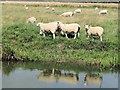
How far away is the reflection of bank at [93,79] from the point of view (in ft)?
74.6

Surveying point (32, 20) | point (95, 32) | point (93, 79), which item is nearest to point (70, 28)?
point (95, 32)

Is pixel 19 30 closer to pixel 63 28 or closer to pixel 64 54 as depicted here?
pixel 63 28

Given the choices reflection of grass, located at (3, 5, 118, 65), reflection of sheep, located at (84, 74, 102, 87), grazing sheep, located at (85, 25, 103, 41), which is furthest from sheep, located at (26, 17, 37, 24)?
reflection of sheep, located at (84, 74, 102, 87)

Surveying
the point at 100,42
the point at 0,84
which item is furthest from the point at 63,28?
the point at 0,84

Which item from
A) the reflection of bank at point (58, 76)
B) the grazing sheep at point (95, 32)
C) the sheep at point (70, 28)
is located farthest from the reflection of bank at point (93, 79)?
the sheep at point (70, 28)

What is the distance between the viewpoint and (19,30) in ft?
102

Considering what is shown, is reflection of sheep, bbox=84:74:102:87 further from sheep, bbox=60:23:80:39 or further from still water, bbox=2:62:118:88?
sheep, bbox=60:23:80:39

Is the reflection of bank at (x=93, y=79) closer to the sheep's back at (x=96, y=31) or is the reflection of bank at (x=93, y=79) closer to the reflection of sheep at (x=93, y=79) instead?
the reflection of sheep at (x=93, y=79)

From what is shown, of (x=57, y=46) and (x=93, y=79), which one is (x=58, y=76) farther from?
(x=57, y=46)

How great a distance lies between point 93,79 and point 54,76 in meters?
2.18

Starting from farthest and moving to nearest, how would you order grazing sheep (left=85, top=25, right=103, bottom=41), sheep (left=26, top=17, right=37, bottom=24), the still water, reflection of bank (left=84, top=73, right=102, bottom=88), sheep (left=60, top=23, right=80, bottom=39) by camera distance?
1. sheep (left=26, top=17, right=37, bottom=24)
2. sheep (left=60, top=23, right=80, bottom=39)
3. grazing sheep (left=85, top=25, right=103, bottom=41)
4. reflection of bank (left=84, top=73, right=102, bottom=88)
5. the still water

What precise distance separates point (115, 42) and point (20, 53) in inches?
248

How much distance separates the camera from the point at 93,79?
23594mm

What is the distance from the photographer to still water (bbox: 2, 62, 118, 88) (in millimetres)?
21984
